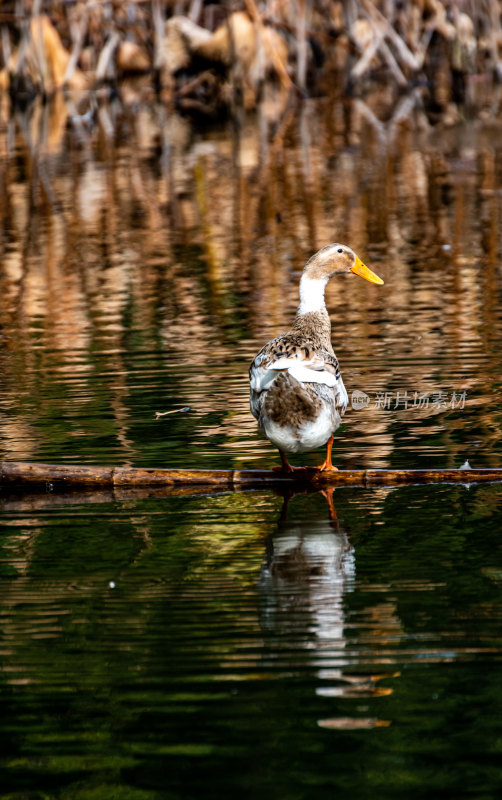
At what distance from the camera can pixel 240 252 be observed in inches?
588

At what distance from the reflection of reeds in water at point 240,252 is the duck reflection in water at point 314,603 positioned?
3.67ft

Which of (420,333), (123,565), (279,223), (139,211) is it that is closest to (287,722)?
(123,565)

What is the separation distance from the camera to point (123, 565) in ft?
18.5

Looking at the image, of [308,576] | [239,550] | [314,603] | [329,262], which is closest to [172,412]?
[329,262]

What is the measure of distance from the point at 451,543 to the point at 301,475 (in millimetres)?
1125

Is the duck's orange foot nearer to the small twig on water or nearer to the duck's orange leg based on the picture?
the duck's orange leg

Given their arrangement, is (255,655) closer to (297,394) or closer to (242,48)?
(297,394)

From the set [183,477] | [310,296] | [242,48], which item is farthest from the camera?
[242,48]

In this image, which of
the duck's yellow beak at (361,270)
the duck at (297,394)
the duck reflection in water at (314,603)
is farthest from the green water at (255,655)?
the duck's yellow beak at (361,270)

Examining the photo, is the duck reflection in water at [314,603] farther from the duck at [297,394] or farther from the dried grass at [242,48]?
the dried grass at [242,48]

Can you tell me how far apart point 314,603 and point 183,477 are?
152cm

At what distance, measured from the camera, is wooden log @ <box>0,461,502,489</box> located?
21.3 ft

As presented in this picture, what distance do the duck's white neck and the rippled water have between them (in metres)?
0.71

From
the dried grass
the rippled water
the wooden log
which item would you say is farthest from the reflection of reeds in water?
the dried grass
